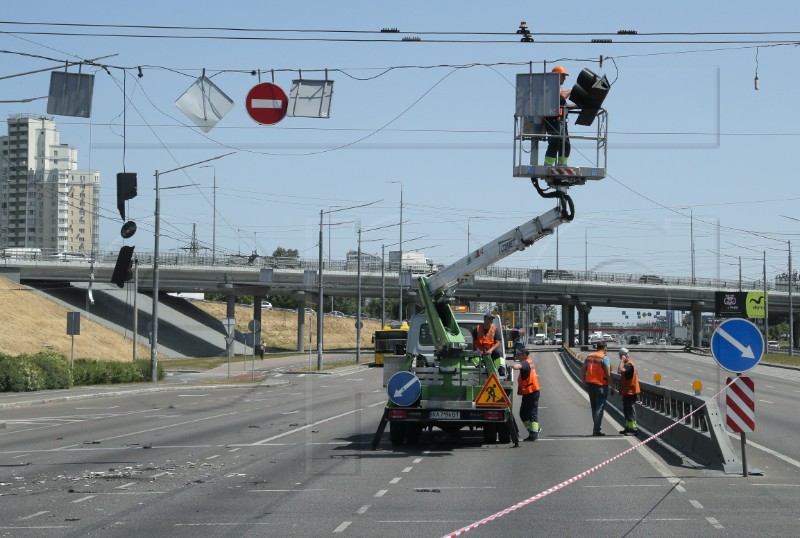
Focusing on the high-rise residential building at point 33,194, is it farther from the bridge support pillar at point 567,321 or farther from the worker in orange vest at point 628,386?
the worker in orange vest at point 628,386

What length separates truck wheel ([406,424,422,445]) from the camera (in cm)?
2027

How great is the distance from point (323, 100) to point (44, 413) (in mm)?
15840

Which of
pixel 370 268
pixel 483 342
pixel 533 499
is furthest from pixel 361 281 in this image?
pixel 533 499

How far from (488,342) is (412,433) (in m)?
2.24

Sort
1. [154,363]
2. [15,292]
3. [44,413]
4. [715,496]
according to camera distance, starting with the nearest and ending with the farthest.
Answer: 1. [715,496]
2. [44,413]
3. [154,363]
4. [15,292]

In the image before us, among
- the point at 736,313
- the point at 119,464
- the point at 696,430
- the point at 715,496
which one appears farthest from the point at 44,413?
the point at 736,313

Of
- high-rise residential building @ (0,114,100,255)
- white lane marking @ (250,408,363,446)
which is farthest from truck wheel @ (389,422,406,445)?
high-rise residential building @ (0,114,100,255)

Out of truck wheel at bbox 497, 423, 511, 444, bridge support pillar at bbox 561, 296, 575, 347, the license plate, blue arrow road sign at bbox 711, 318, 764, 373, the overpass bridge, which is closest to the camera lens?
blue arrow road sign at bbox 711, 318, 764, 373

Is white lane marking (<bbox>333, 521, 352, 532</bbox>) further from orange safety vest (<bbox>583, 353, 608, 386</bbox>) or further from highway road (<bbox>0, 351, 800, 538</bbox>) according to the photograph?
orange safety vest (<bbox>583, 353, 608, 386</bbox>)

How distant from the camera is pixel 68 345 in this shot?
70312mm

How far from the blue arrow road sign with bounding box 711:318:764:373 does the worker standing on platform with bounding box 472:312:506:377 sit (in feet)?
18.0

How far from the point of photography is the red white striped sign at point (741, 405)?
15.2 metres

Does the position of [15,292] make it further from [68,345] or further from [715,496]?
[715,496]

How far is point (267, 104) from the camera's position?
1948 cm
